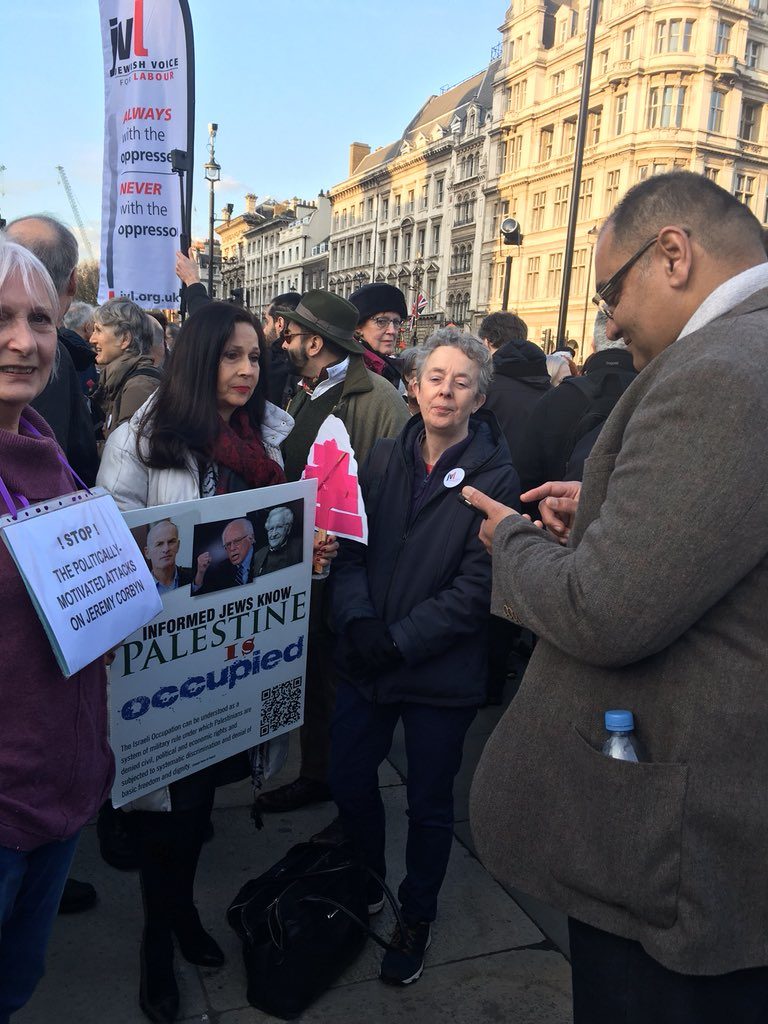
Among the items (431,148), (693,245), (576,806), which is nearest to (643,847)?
(576,806)

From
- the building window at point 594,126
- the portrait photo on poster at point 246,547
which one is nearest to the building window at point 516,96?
the building window at point 594,126

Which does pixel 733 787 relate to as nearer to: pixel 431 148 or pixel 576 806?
pixel 576 806

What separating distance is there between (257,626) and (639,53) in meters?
52.5

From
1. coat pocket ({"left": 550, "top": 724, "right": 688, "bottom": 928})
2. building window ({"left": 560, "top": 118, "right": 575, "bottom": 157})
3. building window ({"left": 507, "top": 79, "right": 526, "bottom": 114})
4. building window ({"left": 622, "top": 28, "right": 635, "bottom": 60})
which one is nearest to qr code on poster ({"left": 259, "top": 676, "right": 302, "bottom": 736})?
coat pocket ({"left": 550, "top": 724, "right": 688, "bottom": 928})

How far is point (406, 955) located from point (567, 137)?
182ft

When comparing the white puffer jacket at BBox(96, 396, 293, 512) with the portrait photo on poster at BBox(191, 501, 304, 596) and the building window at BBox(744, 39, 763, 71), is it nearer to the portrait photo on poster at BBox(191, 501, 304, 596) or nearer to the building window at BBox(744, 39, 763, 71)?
the portrait photo on poster at BBox(191, 501, 304, 596)

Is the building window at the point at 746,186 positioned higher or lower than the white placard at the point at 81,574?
higher

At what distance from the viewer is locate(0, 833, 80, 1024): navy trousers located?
1.65 m

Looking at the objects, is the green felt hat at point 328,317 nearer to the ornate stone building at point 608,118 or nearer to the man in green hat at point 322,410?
the man in green hat at point 322,410

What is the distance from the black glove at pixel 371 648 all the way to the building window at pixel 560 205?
51.9 meters

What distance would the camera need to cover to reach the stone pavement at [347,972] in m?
2.40

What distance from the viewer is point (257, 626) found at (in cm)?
Answer: 247

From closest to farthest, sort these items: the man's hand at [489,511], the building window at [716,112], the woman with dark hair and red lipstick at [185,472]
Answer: the man's hand at [489,511]
the woman with dark hair and red lipstick at [185,472]
the building window at [716,112]

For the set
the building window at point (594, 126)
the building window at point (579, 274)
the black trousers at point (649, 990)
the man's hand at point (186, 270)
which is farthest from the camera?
the building window at point (594, 126)
